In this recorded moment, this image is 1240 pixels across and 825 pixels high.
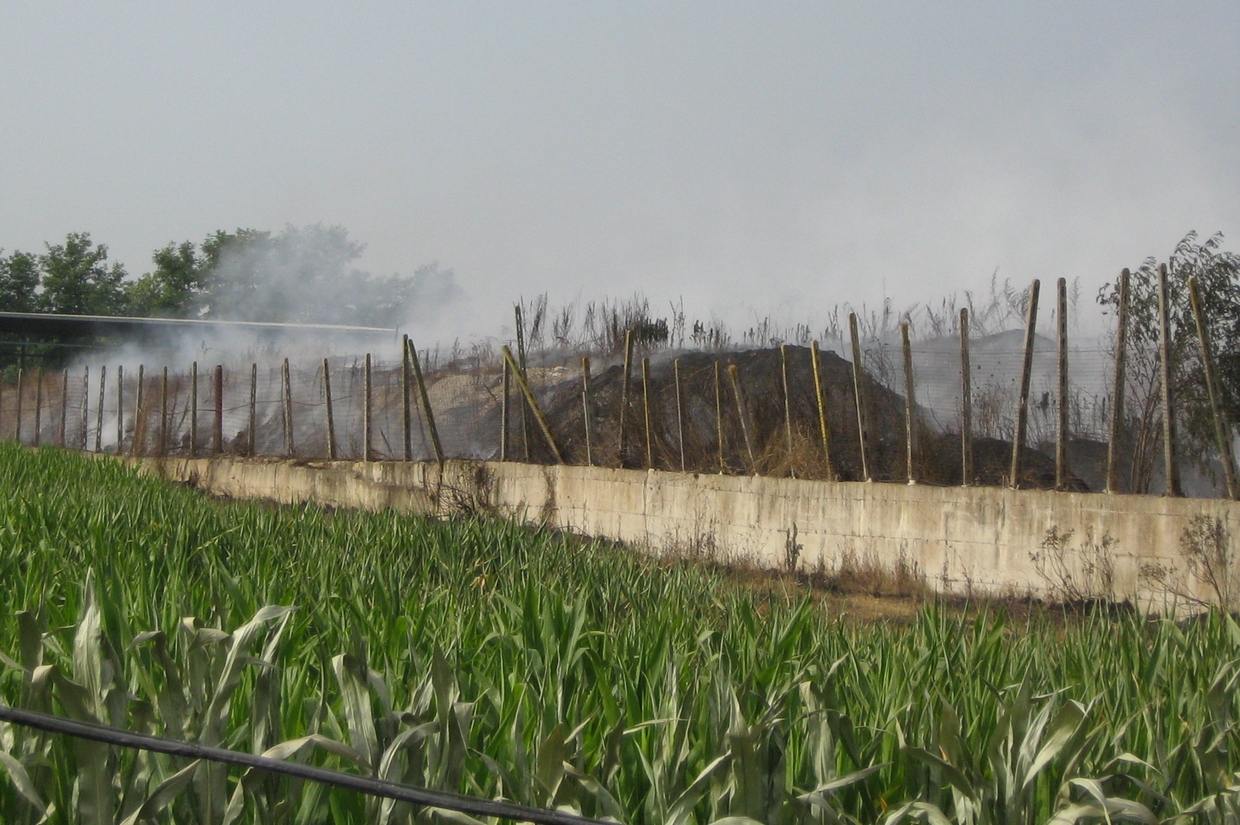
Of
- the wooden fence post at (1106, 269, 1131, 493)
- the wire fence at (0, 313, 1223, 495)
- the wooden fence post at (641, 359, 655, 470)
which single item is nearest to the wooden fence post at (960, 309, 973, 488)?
the wire fence at (0, 313, 1223, 495)

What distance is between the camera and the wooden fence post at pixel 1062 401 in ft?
34.6

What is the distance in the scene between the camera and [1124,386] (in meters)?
10.5

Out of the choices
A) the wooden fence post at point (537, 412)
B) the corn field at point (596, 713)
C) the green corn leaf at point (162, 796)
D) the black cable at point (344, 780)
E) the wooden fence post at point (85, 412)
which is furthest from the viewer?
the wooden fence post at point (85, 412)

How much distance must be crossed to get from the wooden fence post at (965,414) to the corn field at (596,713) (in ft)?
18.2

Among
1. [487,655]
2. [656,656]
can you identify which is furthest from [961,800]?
[487,655]

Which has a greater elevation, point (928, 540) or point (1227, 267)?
point (1227, 267)

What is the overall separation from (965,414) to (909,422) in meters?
0.54

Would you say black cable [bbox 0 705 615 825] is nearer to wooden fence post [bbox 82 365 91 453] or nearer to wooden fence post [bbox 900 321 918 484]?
wooden fence post [bbox 900 321 918 484]

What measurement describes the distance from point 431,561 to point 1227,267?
8.35 meters

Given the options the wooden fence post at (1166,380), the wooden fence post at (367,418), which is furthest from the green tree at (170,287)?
the wooden fence post at (1166,380)

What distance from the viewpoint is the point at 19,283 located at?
52.5 meters

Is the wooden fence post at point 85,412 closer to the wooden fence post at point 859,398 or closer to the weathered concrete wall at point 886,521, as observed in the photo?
the weathered concrete wall at point 886,521

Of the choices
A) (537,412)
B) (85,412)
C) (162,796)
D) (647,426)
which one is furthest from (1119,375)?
(85,412)

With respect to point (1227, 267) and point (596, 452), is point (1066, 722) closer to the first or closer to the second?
point (1227, 267)
